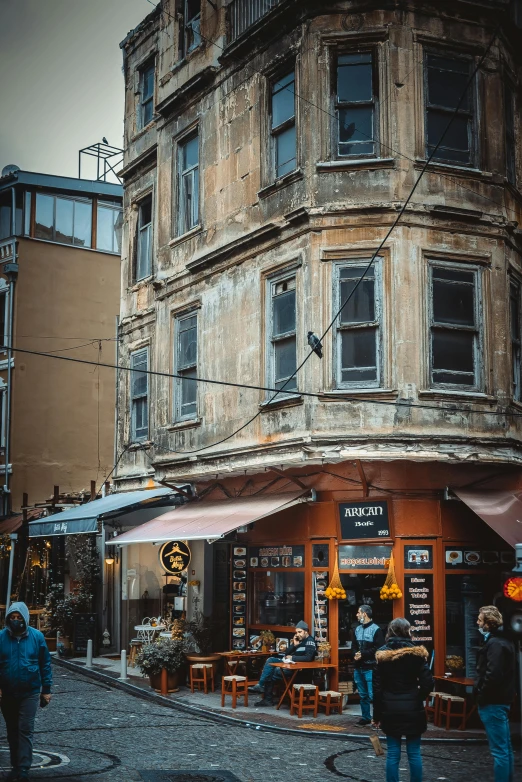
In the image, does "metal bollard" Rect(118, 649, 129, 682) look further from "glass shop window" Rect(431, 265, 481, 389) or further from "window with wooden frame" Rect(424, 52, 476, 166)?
"window with wooden frame" Rect(424, 52, 476, 166)

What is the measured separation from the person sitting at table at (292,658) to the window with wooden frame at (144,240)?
36.0ft

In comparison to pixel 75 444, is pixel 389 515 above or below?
below

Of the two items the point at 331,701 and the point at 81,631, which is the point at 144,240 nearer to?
the point at 81,631

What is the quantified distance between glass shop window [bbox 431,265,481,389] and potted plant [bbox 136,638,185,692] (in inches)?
274

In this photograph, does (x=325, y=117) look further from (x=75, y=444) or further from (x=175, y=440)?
(x=75, y=444)

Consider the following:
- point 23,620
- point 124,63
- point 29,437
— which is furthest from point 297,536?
point 29,437

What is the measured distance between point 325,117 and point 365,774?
422 inches

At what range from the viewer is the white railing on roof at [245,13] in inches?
725

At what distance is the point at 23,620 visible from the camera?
10.4m

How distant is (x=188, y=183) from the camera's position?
69.6ft

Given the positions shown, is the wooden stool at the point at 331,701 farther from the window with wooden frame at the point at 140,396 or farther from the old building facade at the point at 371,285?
the window with wooden frame at the point at 140,396

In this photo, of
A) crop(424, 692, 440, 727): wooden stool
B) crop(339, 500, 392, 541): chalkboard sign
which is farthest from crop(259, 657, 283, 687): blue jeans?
crop(424, 692, 440, 727): wooden stool

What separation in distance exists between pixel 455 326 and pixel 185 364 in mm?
6515

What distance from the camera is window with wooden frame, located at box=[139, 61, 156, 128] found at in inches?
973
